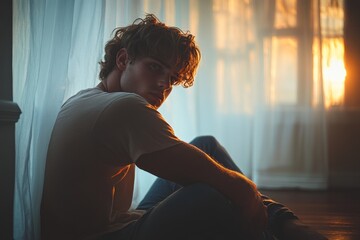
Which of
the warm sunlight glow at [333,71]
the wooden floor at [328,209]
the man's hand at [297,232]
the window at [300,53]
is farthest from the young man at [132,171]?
the warm sunlight glow at [333,71]

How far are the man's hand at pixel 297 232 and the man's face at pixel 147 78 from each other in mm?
496

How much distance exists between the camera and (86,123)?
595 mm

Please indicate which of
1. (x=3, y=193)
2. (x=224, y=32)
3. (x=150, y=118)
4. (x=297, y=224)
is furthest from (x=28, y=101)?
(x=224, y=32)

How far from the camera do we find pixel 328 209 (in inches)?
57.1

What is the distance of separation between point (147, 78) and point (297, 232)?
22.0 inches

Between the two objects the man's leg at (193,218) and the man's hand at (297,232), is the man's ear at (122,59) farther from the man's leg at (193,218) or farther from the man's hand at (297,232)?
the man's hand at (297,232)

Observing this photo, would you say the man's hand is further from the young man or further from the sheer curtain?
the sheer curtain

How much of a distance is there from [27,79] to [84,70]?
0.65ft

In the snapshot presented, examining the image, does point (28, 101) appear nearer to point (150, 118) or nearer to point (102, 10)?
A: point (102, 10)

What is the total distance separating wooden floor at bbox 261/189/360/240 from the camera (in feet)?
3.70

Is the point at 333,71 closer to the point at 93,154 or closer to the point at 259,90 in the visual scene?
the point at 259,90

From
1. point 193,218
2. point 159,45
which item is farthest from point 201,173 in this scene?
point 159,45

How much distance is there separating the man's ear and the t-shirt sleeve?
0.22 m

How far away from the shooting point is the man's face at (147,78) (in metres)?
0.74
